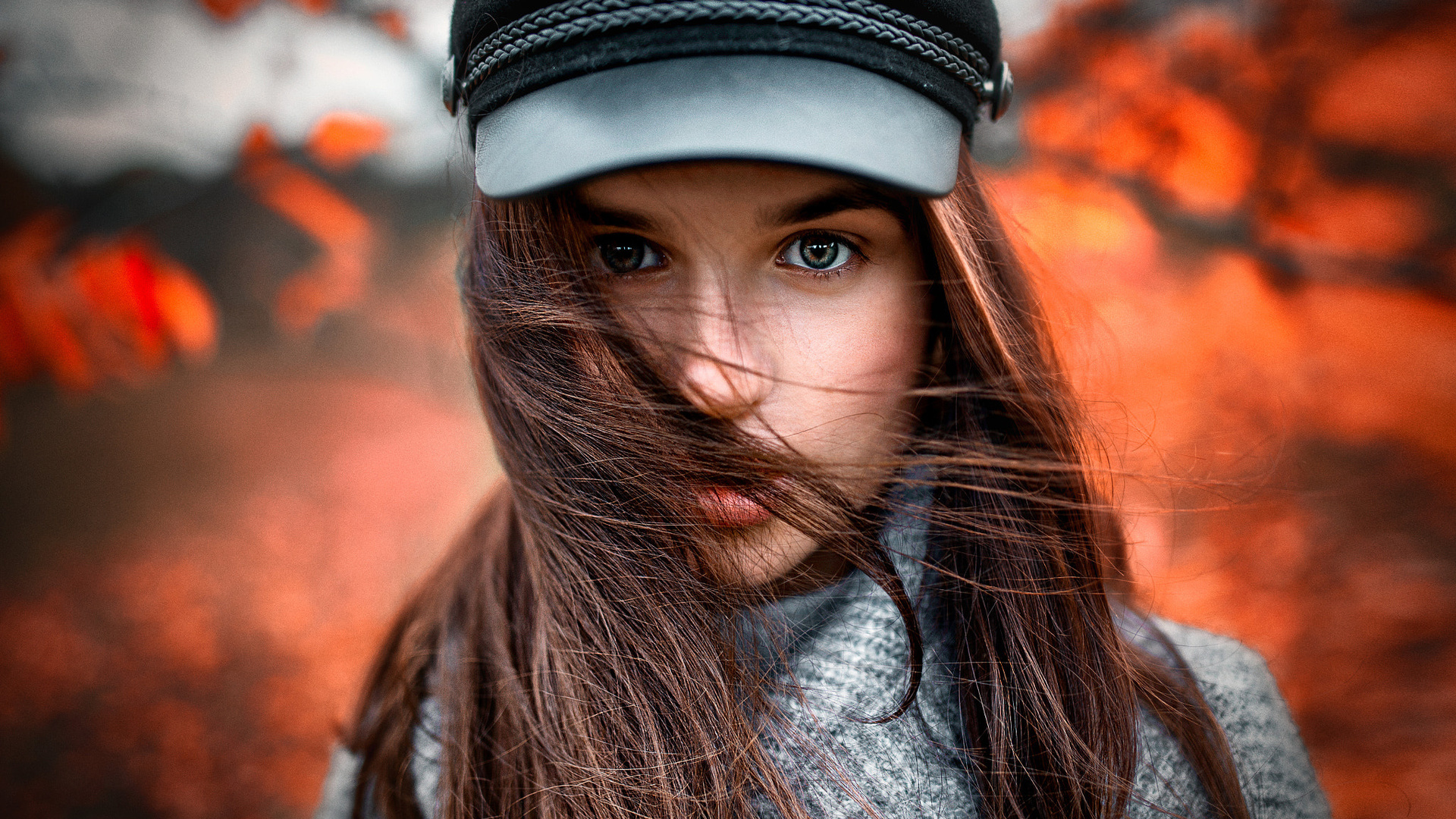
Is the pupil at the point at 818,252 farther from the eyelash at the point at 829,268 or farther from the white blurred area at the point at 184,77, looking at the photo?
the white blurred area at the point at 184,77

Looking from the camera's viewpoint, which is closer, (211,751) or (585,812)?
(585,812)

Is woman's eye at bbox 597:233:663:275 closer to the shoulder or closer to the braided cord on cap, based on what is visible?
the braided cord on cap

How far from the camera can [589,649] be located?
645 millimetres

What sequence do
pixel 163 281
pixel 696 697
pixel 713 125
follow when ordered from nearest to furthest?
pixel 713 125 → pixel 696 697 → pixel 163 281

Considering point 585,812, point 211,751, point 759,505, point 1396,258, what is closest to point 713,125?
point 759,505

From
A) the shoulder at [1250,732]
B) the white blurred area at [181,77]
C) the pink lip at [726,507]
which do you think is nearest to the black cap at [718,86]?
the pink lip at [726,507]

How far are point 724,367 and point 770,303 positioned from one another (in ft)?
0.25

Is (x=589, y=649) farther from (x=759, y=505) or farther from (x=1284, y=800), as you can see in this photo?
(x=1284, y=800)

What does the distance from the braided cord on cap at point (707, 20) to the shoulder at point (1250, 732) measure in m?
0.68

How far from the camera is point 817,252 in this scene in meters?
0.64

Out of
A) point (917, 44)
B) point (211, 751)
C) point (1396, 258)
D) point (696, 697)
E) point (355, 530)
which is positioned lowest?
point (211, 751)

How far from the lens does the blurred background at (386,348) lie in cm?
118

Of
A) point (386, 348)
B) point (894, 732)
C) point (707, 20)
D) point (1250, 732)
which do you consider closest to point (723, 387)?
point (707, 20)

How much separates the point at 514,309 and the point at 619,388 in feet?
0.43
